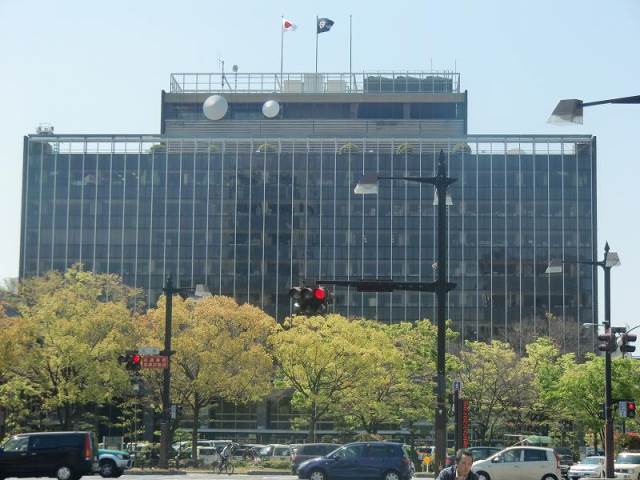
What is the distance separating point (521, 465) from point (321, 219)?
7761cm

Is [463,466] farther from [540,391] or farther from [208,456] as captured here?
[540,391]

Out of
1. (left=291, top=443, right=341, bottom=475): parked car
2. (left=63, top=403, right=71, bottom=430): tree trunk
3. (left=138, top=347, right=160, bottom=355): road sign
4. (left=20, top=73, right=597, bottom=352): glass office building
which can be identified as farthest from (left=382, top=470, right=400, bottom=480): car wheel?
(left=20, top=73, right=597, bottom=352): glass office building

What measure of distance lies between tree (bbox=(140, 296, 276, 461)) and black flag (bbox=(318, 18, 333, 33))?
50.7m

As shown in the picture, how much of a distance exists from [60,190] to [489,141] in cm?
4442

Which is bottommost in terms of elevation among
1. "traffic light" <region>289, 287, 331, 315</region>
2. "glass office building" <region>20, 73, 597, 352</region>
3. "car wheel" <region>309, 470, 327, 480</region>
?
"car wheel" <region>309, 470, 327, 480</region>

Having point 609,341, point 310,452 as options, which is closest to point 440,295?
point 609,341

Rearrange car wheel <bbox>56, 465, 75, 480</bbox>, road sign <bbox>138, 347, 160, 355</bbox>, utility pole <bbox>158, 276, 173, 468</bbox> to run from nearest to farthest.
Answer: car wheel <bbox>56, 465, 75, 480</bbox> → road sign <bbox>138, 347, 160, 355</bbox> → utility pole <bbox>158, 276, 173, 468</bbox>

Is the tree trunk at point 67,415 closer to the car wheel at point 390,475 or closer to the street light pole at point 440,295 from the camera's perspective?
the car wheel at point 390,475

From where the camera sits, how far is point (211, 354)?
70.3m

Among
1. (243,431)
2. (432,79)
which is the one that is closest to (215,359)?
(243,431)

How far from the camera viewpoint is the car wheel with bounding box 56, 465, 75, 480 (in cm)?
4281

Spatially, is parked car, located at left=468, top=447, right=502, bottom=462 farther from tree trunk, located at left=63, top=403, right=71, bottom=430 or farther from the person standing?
the person standing

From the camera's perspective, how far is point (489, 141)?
396ft

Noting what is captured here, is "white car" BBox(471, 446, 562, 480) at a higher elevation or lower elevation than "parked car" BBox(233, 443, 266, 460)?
higher
